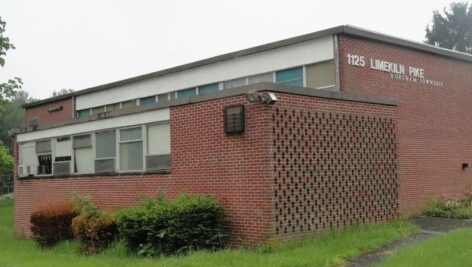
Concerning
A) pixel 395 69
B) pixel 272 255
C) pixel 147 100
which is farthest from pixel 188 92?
pixel 272 255

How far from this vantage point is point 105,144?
16.0 meters

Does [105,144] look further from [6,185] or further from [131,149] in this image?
[6,185]

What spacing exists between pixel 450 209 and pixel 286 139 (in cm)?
707

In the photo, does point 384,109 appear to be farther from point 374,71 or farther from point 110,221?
point 110,221

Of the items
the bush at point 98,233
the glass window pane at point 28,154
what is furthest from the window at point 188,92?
the bush at point 98,233

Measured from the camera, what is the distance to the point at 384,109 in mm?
14281

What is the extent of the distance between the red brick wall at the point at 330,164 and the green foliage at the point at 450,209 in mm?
2298

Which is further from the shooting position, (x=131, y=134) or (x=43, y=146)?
(x=43, y=146)

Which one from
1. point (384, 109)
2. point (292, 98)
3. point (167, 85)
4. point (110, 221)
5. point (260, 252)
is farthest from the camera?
point (167, 85)

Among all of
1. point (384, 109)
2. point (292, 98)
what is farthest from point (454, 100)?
point (292, 98)

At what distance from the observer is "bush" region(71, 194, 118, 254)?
1305 cm

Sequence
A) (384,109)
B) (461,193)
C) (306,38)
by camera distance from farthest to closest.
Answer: (461,193), (306,38), (384,109)

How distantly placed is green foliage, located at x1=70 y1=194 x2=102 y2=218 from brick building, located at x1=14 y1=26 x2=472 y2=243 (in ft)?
2.19

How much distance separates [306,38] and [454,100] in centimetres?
634
